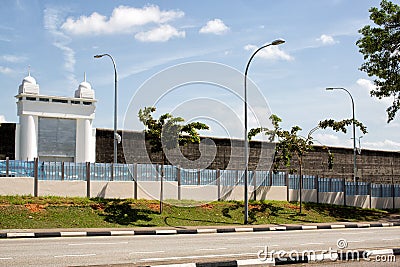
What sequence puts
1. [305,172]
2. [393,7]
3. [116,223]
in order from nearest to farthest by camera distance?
[116,223], [393,7], [305,172]

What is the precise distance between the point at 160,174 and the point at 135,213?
4540 mm

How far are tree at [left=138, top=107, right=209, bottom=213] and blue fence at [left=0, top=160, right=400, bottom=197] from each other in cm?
161

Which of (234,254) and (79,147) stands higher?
(79,147)

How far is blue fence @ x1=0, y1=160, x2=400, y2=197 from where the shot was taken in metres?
26.2

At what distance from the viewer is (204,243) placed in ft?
55.6

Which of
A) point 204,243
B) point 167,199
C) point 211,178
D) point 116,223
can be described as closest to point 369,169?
point 211,178

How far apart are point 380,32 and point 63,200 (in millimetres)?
22199

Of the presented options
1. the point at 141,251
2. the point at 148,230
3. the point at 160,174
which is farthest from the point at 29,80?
the point at 141,251

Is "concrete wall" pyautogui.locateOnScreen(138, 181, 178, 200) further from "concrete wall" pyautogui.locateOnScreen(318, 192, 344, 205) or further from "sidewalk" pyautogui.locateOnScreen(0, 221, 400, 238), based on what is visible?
"concrete wall" pyautogui.locateOnScreen(318, 192, 344, 205)

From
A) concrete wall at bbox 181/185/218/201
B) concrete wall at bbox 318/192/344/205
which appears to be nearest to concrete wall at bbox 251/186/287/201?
concrete wall at bbox 181/185/218/201

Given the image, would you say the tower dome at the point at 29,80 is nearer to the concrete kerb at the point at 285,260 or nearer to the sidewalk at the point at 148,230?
the sidewalk at the point at 148,230

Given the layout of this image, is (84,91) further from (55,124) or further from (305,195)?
(305,195)

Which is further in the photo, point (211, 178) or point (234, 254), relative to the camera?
point (211, 178)

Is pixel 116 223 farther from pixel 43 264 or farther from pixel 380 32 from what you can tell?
pixel 380 32
